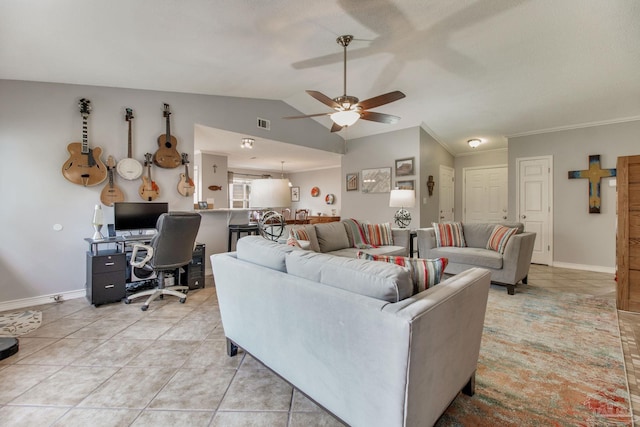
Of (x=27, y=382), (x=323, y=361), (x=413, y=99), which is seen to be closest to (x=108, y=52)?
(x=27, y=382)

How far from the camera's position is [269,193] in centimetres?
252

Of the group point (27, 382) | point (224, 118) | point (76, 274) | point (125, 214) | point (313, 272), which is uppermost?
point (224, 118)

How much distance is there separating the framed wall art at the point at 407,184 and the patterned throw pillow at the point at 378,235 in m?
1.48

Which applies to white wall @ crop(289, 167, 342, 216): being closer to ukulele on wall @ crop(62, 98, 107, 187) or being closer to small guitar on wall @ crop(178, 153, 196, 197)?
small guitar on wall @ crop(178, 153, 196, 197)

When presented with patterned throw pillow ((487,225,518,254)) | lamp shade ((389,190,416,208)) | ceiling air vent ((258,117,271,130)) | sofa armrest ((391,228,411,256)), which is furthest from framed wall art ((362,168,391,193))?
ceiling air vent ((258,117,271,130))

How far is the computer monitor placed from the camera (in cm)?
341

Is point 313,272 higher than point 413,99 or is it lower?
lower

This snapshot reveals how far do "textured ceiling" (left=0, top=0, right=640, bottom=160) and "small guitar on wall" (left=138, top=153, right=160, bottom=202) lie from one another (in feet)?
3.06

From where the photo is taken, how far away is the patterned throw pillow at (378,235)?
4.30 m

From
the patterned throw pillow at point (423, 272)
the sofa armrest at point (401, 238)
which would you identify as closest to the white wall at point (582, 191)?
the sofa armrest at point (401, 238)

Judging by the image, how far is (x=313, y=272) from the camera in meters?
1.42

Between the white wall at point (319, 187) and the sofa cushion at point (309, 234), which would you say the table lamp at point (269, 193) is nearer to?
the sofa cushion at point (309, 234)

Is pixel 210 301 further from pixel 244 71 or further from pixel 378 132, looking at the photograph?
pixel 378 132

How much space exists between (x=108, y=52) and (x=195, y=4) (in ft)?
3.83
